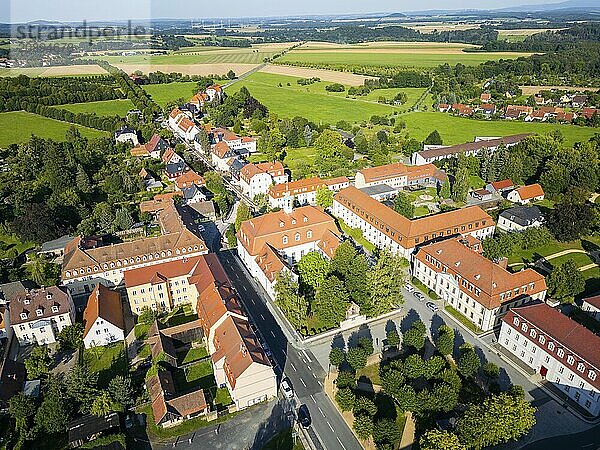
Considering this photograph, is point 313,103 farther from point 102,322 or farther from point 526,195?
point 102,322

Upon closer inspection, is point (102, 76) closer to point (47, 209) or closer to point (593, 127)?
point (47, 209)

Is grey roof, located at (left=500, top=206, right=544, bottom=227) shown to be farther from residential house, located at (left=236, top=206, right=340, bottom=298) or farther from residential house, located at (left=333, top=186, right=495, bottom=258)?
residential house, located at (left=236, top=206, right=340, bottom=298)

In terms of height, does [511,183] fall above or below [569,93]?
below

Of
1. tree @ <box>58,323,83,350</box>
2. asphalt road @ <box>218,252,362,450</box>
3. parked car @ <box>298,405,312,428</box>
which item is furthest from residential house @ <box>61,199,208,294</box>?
parked car @ <box>298,405,312,428</box>

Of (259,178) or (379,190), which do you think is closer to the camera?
(379,190)

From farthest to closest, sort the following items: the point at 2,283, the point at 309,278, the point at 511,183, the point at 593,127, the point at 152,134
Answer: the point at 593,127 < the point at 152,134 < the point at 511,183 < the point at 2,283 < the point at 309,278

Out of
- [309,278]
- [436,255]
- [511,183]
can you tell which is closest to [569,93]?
[511,183]

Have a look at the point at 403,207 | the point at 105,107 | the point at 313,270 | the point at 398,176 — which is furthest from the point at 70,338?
the point at 105,107
